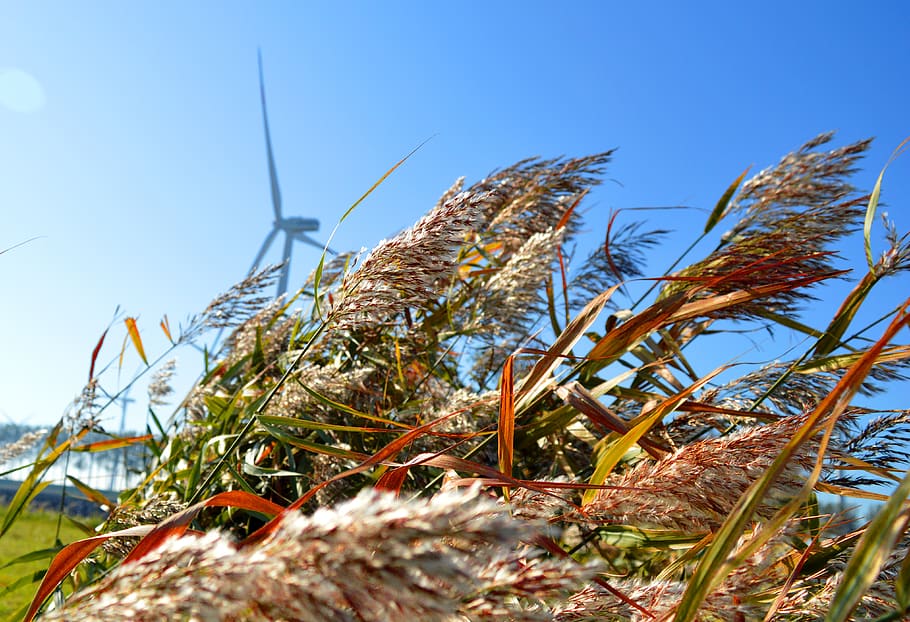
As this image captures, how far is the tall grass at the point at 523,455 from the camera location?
0.45 metres

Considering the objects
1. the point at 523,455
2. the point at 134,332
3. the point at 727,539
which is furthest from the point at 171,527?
the point at 134,332

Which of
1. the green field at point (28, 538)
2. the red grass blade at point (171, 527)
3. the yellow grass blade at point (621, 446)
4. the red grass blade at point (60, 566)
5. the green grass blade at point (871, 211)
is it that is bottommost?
the green field at point (28, 538)

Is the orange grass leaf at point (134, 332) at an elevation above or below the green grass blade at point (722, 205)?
below

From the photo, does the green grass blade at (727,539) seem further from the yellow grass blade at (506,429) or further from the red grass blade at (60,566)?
the red grass blade at (60,566)

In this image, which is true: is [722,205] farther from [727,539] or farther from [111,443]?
[111,443]

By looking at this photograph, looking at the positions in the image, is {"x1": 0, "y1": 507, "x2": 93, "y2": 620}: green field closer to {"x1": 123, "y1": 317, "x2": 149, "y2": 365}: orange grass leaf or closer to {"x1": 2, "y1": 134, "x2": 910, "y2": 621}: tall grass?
{"x1": 123, "y1": 317, "x2": 149, "y2": 365}: orange grass leaf

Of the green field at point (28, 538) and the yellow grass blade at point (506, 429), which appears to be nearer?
the yellow grass blade at point (506, 429)

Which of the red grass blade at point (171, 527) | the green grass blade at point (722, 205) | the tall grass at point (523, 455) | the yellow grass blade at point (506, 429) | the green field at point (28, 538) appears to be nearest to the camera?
the tall grass at point (523, 455)

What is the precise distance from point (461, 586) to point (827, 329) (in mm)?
1408

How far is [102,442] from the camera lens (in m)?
2.44

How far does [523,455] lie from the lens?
1.88 m

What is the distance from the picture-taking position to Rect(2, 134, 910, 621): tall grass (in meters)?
0.45

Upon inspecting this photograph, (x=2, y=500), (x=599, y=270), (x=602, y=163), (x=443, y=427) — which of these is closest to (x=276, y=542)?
(x=443, y=427)

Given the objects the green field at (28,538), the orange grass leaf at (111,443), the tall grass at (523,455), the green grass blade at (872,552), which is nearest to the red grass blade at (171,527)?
the tall grass at (523,455)
